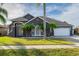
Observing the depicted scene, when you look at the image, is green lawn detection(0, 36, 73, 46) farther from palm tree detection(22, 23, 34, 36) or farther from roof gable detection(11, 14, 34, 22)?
roof gable detection(11, 14, 34, 22)

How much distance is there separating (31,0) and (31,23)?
0.49 m

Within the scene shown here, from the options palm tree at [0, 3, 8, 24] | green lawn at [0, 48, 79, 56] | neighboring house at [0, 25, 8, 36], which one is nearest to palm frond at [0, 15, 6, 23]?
palm tree at [0, 3, 8, 24]

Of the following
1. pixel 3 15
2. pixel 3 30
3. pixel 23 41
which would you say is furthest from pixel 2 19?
pixel 23 41

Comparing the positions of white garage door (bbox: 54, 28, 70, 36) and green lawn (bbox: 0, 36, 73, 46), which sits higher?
white garage door (bbox: 54, 28, 70, 36)

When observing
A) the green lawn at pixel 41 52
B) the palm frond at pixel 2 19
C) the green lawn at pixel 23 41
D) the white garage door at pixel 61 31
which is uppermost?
the palm frond at pixel 2 19

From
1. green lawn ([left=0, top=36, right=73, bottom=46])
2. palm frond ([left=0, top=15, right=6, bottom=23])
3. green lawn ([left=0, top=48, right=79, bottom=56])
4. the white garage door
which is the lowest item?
green lawn ([left=0, top=48, right=79, bottom=56])

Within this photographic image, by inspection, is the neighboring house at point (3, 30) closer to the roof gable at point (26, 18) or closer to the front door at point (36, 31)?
the roof gable at point (26, 18)

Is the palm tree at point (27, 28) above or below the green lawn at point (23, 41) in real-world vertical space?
above

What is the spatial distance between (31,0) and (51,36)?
886 mm

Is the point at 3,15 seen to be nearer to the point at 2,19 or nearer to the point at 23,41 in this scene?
the point at 2,19

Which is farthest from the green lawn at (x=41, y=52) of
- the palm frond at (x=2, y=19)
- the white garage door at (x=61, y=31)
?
the palm frond at (x=2, y=19)

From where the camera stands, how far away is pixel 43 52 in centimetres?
3100

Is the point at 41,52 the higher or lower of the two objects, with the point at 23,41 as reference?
lower

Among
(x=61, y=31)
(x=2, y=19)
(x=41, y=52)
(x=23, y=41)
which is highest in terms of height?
(x=2, y=19)
